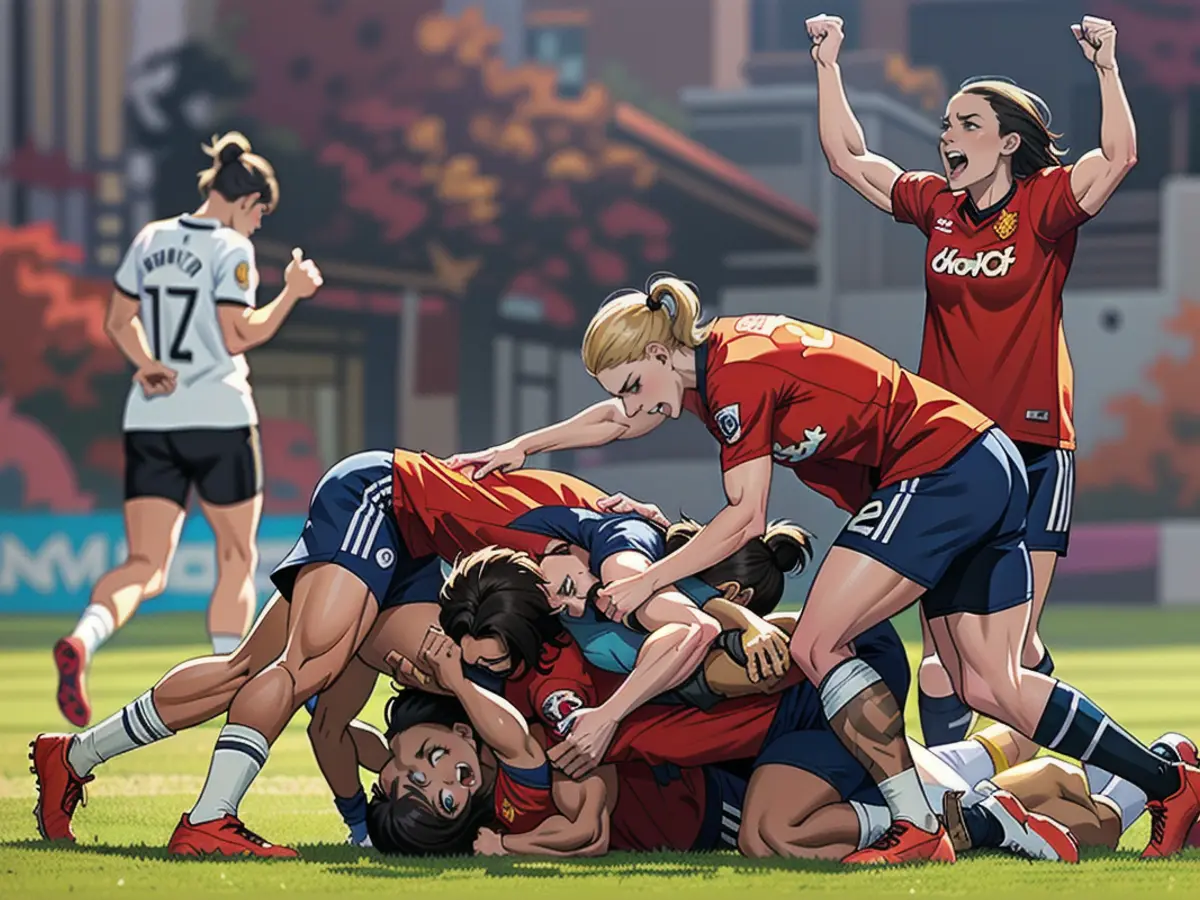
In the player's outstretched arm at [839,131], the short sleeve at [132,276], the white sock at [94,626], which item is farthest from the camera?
the short sleeve at [132,276]

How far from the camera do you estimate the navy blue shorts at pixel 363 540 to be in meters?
4.35

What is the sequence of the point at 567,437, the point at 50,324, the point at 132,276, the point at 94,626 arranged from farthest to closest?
the point at 50,324, the point at 132,276, the point at 94,626, the point at 567,437

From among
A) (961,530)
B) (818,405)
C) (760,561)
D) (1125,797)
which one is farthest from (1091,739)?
(818,405)

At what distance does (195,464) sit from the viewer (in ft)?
23.2

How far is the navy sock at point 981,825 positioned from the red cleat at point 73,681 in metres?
3.47

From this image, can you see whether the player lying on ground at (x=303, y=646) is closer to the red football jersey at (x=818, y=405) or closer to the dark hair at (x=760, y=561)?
the dark hair at (x=760, y=561)

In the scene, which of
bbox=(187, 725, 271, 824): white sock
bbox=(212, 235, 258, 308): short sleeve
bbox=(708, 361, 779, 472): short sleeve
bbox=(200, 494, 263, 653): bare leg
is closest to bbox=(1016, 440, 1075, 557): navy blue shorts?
bbox=(708, 361, 779, 472): short sleeve

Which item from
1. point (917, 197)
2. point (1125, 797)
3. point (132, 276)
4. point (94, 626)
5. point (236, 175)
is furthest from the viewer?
point (132, 276)

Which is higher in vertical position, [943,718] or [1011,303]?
[1011,303]

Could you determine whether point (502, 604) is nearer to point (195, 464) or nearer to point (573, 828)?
point (573, 828)

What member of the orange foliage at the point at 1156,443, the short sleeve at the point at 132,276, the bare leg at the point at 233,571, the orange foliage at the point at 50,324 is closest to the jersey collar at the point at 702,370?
the bare leg at the point at 233,571

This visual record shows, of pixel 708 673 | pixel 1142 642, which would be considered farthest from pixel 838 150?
pixel 1142 642

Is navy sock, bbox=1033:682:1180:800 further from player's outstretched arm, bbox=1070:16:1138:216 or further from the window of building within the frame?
the window of building

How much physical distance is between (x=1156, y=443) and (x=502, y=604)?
1635cm
